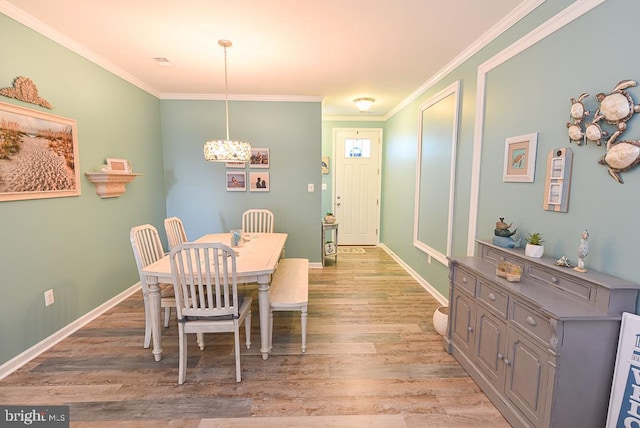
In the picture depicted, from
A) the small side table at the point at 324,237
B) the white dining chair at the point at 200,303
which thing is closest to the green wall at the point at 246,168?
the small side table at the point at 324,237

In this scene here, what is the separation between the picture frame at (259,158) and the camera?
166 inches

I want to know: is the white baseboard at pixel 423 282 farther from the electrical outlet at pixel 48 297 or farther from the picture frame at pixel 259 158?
the electrical outlet at pixel 48 297

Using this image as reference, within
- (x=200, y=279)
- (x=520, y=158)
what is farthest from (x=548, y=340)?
(x=200, y=279)

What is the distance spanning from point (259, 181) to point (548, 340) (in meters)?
3.68

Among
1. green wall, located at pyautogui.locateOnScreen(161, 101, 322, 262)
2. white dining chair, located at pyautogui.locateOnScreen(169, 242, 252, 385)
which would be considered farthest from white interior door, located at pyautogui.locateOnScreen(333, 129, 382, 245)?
white dining chair, located at pyautogui.locateOnScreen(169, 242, 252, 385)

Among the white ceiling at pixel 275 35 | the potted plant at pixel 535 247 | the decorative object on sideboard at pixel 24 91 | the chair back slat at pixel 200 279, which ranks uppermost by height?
the white ceiling at pixel 275 35

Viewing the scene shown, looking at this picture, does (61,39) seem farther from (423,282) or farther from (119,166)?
(423,282)

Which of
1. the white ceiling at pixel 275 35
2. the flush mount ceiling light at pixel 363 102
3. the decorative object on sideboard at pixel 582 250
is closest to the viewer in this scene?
the decorative object on sideboard at pixel 582 250

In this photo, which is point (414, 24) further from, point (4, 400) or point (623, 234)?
point (4, 400)

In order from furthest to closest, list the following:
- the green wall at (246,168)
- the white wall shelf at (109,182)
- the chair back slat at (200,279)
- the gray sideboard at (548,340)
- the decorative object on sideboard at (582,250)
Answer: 1. the green wall at (246,168)
2. the white wall shelf at (109,182)
3. the chair back slat at (200,279)
4. the decorative object on sideboard at (582,250)
5. the gray sideboard at (548,340)

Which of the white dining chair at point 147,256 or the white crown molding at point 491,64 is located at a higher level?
the white crown molding at point 491,64

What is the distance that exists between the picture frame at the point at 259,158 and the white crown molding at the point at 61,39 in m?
1.62

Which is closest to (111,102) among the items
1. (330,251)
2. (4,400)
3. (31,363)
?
(31,363)

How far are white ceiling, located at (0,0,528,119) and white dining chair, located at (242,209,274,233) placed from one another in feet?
5.43
